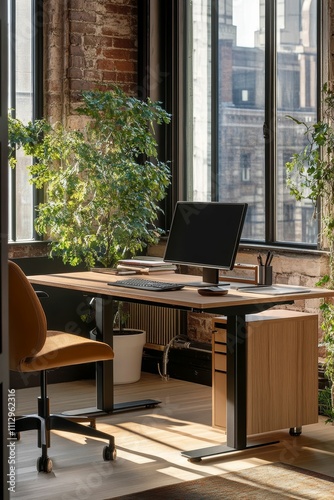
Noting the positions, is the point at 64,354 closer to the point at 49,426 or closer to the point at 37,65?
the point at 49,426

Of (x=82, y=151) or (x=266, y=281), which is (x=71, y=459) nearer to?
(x=266, y=281)

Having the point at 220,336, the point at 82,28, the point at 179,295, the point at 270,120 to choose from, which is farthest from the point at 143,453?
the point at 82,28

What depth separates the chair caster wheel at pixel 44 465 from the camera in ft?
14.3

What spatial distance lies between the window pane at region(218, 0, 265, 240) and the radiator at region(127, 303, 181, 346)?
876mm

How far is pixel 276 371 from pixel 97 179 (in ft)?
6.36

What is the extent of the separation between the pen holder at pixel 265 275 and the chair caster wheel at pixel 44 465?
1499 mm

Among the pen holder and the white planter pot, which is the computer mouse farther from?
the white planter pot

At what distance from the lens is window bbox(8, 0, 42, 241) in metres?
6.51

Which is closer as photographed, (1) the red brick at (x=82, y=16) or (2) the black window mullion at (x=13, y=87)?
(2) the black window mullion at (x=13, y=87)

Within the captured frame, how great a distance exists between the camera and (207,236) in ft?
16.5

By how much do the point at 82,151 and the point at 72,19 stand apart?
46.0 inches

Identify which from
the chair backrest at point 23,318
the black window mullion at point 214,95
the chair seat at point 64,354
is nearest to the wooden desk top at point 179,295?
the chair seat at point 64,354

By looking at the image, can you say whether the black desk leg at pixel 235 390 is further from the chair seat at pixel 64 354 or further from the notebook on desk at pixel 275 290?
the chair seat at pixel 64 354

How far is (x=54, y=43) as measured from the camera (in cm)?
660
